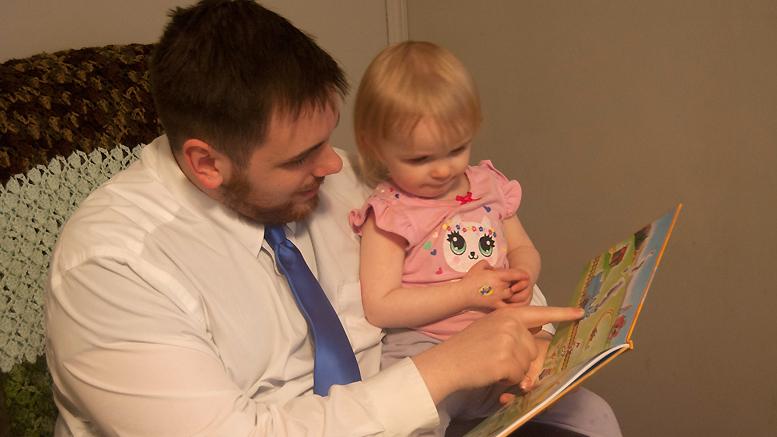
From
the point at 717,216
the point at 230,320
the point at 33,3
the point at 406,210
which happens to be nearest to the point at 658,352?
the point at 717,216

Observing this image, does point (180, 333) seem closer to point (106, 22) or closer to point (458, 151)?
point (458, 151)

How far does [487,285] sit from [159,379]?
1.97 feet

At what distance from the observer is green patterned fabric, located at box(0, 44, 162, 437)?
40.9 inches

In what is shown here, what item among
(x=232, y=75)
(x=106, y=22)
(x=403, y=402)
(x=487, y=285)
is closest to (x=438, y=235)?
(x=487, y=285)

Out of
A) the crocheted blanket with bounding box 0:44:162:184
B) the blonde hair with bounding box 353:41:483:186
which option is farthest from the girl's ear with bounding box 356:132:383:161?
the crocheted blanket with bounding box 0:44:162:184

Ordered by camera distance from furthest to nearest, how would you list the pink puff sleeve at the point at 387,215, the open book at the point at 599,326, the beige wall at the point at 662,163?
the beige wall at the point at 662,163, the pink puff sleeve at the point at 387,215, the open book at the point at 599,326

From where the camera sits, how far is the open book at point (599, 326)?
0.77 metres

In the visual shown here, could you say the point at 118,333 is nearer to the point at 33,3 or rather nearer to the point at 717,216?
the point at 33,3

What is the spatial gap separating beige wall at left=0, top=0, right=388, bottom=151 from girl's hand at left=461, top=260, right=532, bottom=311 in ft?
2.42

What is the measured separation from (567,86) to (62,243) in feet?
4.92

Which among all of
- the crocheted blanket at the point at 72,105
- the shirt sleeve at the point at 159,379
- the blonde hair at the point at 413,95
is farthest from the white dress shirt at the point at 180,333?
the blonde hair at the point at 413,95

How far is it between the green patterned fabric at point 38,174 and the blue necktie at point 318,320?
0.42m

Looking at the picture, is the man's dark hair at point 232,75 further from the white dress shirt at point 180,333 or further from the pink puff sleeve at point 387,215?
the pink puff sleeve at point 387,215

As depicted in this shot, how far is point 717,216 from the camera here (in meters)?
1.57
